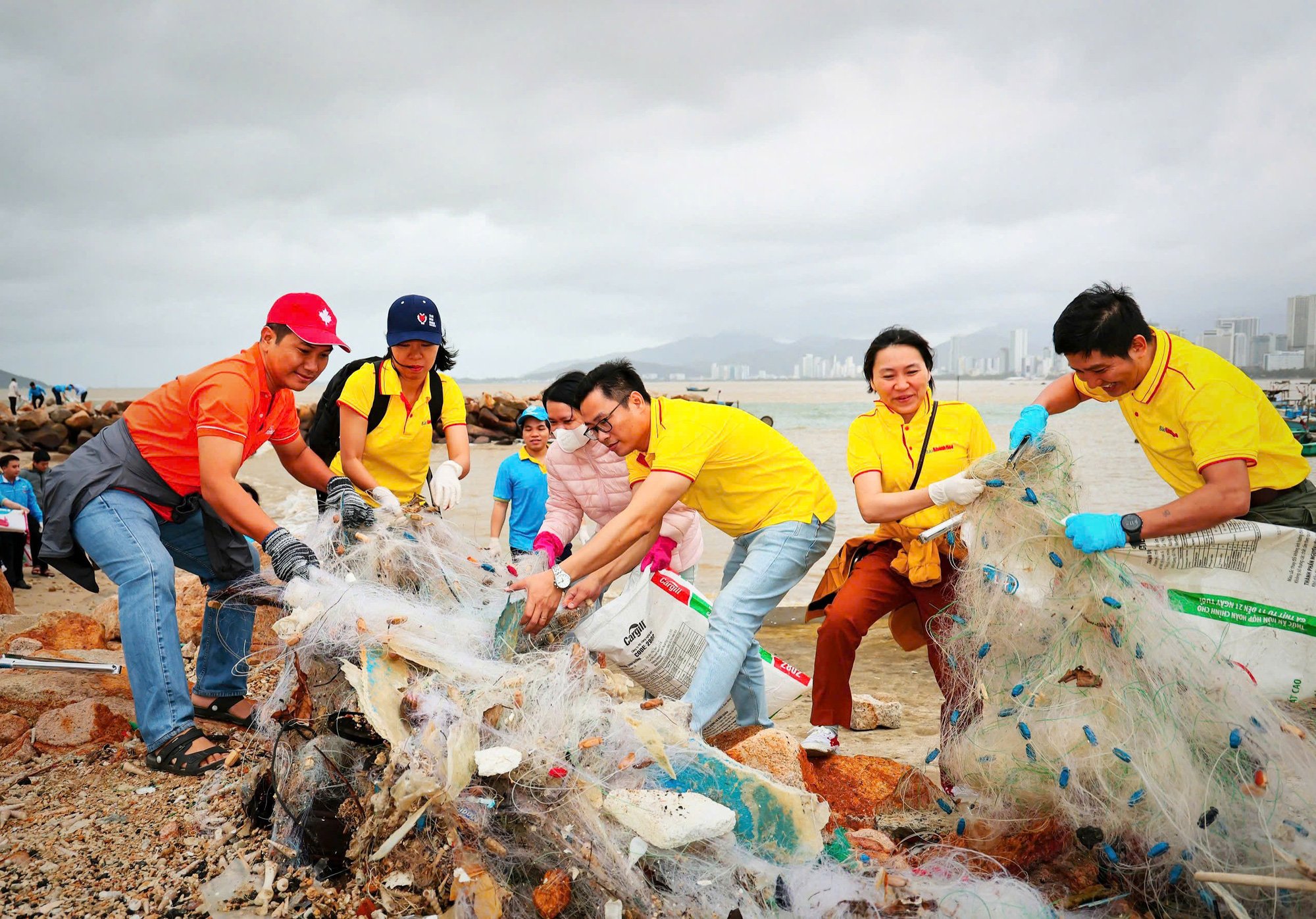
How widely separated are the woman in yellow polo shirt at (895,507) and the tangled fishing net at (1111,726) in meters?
0.44

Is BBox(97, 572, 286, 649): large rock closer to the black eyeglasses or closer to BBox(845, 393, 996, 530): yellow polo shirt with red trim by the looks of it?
the black eyeglasses

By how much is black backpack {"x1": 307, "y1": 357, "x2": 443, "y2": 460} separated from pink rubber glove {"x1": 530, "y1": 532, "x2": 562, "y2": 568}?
2.86 feet

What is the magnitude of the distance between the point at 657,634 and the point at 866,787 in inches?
36.5

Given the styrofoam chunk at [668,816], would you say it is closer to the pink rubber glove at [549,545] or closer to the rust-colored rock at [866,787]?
the rust-colored rock at [866,787]

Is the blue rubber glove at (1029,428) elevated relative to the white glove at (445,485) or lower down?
elevated

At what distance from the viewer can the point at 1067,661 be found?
256 cm

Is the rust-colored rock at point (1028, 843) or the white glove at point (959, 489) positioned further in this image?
the white glove at point (959, 489)

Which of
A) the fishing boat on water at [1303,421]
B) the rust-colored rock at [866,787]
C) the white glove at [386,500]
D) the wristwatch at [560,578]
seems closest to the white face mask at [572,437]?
the white glove at [386,500]

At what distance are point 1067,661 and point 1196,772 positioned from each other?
0.42m

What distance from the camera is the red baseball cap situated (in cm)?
308

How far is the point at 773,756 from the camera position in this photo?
2.84 meters

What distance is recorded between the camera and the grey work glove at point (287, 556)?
113 inches

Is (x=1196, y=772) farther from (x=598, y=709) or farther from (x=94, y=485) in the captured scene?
(x=94, y=485)

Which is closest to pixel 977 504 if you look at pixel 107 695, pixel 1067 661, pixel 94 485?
pixel 1067 661
